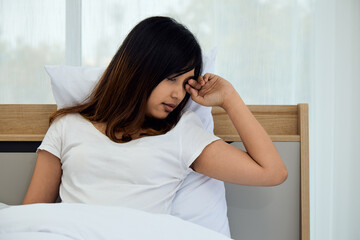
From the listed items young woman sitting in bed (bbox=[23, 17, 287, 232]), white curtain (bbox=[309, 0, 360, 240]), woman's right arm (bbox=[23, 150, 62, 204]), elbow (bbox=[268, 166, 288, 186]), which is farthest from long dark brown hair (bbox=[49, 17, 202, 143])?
white curtain (bbox=[309, 0, 360, 240])

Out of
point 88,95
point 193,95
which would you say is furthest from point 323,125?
point 88,95

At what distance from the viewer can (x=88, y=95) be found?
4.21ft

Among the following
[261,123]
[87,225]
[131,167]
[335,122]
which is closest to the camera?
[87,225]

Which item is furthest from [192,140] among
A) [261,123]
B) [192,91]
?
[261,123]

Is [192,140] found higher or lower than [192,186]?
higher

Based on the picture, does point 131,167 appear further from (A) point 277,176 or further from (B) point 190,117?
(A) point 277,176

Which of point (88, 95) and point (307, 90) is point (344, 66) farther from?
point (88, 95)

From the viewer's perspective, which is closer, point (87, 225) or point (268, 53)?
point (87, 225)

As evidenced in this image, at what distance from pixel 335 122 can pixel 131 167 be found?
114 centimetres

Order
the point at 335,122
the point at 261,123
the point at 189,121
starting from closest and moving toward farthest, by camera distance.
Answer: the point at 189,121 → the point at 261,123 → the point at 335,122

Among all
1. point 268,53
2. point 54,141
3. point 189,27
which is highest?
point 189,27

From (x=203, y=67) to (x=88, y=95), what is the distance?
0.41m

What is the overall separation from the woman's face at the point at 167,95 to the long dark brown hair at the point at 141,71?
16 mm

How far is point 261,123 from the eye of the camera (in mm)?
1356
